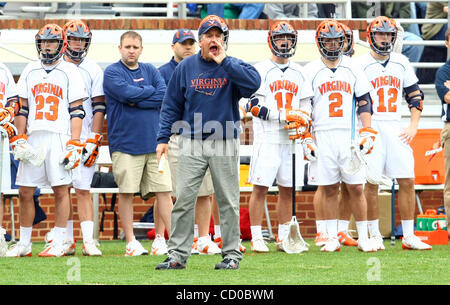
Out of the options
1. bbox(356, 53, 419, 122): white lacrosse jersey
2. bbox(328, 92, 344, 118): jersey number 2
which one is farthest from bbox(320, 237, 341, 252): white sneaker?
bbox(356, 53, 419, 122): white lacrosse jersey

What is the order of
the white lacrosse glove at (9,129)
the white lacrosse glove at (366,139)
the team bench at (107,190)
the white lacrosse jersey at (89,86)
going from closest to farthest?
1. the white lacrosse glove at (9,129)
2. the white lacrosse glove at (366,139)
3. the white lacrosse jersey at (89,86)
4. the team bench at (107,190)

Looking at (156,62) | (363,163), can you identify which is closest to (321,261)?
(363,163)

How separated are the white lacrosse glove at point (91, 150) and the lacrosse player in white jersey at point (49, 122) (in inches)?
7.0

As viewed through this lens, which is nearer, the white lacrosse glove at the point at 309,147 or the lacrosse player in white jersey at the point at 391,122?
the white lacrosse glove at the point at 309,147

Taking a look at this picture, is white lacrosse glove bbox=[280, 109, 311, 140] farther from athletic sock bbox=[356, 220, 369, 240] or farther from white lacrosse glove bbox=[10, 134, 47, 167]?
white lacrosse glove bbox=[10, 134, 47, 167]

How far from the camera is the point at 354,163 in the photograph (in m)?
10.2

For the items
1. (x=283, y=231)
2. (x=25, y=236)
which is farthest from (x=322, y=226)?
(x=25, y=236)

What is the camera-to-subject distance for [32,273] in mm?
7992

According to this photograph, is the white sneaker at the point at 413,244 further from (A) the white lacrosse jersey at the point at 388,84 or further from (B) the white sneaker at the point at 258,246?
(B) the white sneaker at the point at 258,246

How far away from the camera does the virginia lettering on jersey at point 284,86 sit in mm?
10523

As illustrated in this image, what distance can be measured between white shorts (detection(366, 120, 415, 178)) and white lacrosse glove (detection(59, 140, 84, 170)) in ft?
9.78

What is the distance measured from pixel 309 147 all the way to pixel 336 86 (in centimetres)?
73

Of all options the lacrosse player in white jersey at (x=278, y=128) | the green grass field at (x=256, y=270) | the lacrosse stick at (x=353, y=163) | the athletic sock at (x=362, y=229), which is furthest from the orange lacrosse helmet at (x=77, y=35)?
the athletic sock at (x=362, y=229)

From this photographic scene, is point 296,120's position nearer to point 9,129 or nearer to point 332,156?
point 332,156
